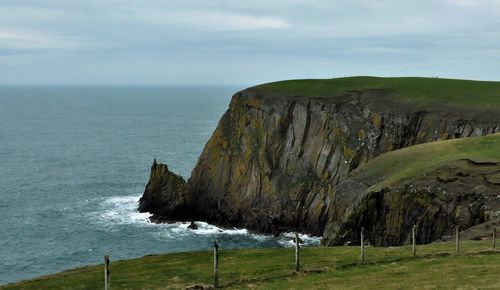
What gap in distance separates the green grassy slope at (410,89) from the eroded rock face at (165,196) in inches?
852

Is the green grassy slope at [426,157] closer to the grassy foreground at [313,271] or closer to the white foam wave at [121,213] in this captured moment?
the grassy foreground at [313,271]

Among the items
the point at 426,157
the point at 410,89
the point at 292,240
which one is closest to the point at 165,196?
the point at 292,240

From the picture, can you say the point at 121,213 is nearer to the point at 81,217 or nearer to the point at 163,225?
the point at 81,217

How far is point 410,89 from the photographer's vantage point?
93312mm

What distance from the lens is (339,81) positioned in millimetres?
102438

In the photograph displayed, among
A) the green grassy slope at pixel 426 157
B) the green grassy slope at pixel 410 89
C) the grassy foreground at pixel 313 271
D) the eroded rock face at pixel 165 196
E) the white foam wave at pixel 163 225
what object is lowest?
the white foam wave at pixel 163 225

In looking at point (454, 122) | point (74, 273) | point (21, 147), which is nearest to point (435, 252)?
point (74, 273)

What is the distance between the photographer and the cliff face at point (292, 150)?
262 ft

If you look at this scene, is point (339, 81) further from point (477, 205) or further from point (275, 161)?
point (477, 205)

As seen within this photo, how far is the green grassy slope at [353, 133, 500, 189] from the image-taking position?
54.9 m

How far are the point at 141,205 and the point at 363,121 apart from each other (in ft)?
128

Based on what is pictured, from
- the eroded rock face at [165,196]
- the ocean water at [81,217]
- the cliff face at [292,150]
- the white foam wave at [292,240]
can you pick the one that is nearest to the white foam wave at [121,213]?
the ocean water at [81,217]

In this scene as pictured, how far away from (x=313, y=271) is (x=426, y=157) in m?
35.2

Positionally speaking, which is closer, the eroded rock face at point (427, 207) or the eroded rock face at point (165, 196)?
the eroded rock face at point (427, 207)
